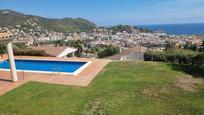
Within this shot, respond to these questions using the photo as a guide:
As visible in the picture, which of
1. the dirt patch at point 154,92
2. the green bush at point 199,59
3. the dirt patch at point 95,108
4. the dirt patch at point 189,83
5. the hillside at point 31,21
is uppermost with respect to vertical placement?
the hillside at point 31,21

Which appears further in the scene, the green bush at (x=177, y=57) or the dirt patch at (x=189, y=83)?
the green bush at (x=177, y=57)

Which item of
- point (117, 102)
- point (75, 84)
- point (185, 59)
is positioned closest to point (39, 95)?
point (75, 84)

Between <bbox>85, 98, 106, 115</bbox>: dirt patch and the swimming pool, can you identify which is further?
the swimming pool

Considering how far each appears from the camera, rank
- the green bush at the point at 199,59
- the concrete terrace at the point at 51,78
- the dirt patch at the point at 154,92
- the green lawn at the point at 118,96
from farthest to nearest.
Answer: the green bush at the point at 199,59
the concrete terrace at the point at 51,78
the dirt patch at the point at 154,92
the green lawn at the point at 118,96

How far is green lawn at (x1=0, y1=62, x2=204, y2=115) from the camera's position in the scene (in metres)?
8.31

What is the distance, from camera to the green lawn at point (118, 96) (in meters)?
8.31

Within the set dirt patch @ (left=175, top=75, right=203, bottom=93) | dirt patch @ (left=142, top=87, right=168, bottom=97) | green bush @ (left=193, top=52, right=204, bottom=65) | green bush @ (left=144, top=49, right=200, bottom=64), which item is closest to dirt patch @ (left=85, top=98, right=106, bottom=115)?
dirt patch @ (left=142, top=87, right=168, bottom=97)

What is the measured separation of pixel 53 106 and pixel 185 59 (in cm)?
1317

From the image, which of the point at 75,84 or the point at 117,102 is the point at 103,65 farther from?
the point at 117,102

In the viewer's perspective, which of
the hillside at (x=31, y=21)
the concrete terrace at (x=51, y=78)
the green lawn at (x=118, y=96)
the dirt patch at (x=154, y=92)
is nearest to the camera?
the green lawn at (x=118, y=96)

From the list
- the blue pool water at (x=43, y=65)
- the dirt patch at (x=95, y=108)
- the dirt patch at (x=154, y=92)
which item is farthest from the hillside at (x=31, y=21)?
the dirt patch at (x=95, y=108)

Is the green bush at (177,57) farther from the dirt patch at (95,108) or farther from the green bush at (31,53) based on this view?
the dirt patch at (95,108)

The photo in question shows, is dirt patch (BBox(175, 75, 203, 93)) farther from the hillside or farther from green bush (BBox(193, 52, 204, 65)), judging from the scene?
the hillside

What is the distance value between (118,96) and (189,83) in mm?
3830
